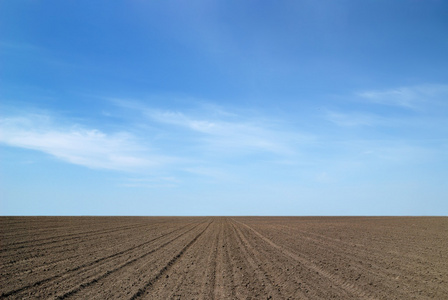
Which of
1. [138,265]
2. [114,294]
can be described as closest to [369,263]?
[138,265]

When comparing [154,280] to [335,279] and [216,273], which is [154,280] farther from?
[335,279]

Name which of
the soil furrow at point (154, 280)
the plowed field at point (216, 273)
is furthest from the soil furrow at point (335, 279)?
the soil furrow at point (154, 280)

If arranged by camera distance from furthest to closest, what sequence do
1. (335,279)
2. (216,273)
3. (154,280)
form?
1. (216,273)
2. (335,279)
3. (154,280)

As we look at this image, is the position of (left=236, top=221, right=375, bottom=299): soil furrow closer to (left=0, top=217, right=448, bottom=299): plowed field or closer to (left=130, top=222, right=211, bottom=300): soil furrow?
(left=0, top=217, right=448, bottom=299): plowed field

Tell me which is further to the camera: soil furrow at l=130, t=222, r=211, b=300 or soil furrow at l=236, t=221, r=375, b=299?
soil furrow at l=236, t=221, r=375, b=299

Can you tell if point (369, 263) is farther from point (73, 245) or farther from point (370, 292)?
point (73, 245)

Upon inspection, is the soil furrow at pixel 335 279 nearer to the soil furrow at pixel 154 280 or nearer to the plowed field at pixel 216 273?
the plowed field at pixel 216 273

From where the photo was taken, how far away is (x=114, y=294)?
27.4ft

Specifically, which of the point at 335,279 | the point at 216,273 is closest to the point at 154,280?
the point at 216,273

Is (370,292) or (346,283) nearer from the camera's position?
(370,292)

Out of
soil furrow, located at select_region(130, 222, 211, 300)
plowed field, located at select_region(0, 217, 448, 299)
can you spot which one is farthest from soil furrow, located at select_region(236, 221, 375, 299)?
soil furrow, located at select_region(130, 222, 211, 300)

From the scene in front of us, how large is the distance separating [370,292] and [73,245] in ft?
44.0

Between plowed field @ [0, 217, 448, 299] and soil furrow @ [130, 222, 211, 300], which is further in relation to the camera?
plowed field @ [0, 217, 448, 299]

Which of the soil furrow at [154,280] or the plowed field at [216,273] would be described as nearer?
the soil furrow at [154,280]
